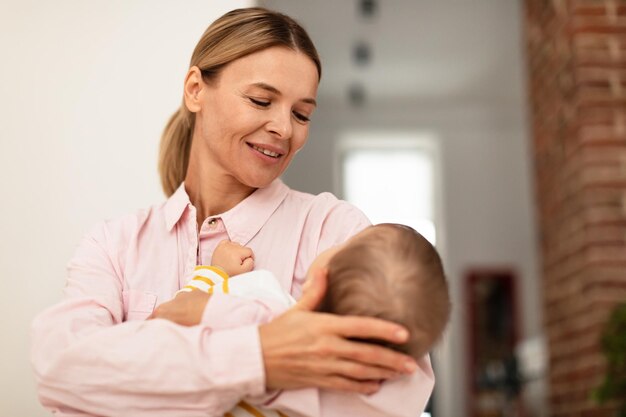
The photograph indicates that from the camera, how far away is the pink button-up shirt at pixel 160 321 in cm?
88


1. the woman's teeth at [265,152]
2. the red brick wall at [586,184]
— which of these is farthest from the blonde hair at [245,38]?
the red brick wall at [586,184]

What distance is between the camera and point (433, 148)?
859 centimetres

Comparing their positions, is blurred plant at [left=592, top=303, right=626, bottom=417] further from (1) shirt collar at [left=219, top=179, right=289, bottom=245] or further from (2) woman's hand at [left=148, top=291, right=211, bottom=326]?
(2) woman's hand at [left=148, top=291, right=211, bottom=326]

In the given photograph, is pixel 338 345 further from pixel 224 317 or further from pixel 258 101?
pixel 258 101

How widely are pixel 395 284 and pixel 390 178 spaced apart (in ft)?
24.1

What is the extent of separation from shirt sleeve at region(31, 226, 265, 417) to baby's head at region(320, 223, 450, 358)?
4.7 inches

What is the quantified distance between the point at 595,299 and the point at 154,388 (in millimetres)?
2440

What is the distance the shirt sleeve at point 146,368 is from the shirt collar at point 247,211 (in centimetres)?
31

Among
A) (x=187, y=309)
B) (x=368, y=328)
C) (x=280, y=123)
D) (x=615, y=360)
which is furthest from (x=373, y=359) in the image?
(x=615, y=360)

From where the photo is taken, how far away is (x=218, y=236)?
1234mm

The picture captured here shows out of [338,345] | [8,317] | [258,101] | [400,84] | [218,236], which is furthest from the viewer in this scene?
[400,84]

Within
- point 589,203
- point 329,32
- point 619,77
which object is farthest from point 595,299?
point 329,32

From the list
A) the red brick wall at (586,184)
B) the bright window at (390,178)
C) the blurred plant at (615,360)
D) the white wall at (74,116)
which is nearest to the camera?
the white wall at (74,116)

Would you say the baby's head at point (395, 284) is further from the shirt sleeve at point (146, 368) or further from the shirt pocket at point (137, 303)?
the shirt pocket at point (137, 303)
